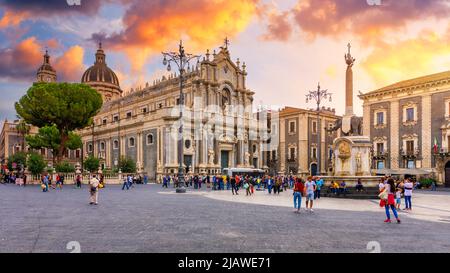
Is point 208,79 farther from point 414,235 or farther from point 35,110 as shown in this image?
point 414,235

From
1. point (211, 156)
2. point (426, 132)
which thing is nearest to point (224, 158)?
point (211, 156)

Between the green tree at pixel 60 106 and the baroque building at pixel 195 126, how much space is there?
27.3ft

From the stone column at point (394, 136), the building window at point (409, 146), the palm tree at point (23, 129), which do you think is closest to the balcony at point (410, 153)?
the building window at point (409, 146)

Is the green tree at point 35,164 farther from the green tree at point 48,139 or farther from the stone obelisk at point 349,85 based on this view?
the stone obelisk at point 349,85

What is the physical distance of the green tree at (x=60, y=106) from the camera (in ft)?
135

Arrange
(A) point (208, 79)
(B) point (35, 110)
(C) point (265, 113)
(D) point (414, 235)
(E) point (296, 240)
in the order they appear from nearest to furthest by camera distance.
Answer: (E) point (296, 240) → (D) point (414, 235) → (B) point (35, 110) → (A) point (208, 79) → (C) point (265, 113)

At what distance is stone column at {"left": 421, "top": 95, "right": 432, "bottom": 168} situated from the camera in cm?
4147

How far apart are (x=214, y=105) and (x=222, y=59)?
6544mm

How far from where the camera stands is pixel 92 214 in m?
13.3

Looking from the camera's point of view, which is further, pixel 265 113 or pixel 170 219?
pixel 265 113

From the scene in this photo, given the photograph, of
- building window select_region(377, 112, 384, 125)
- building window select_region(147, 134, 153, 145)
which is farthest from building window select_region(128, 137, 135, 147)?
building window select_region(377, 112, 384, 125)

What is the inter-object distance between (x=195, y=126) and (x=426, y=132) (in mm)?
25423

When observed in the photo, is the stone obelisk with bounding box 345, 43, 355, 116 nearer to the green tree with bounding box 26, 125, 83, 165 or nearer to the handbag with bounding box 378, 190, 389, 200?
the handbag with bounding box 378, 190, 389, 200
